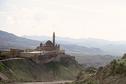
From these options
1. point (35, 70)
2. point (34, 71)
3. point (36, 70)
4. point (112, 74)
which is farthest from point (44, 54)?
point (112, 74)

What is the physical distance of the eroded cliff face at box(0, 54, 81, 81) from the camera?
75000mm

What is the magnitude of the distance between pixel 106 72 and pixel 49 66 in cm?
4967

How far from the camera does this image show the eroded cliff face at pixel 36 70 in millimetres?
75000

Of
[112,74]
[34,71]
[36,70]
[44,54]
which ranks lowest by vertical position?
[34,71]

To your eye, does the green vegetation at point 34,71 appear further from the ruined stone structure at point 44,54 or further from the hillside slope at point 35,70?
the ruined stone structure at point 44,54

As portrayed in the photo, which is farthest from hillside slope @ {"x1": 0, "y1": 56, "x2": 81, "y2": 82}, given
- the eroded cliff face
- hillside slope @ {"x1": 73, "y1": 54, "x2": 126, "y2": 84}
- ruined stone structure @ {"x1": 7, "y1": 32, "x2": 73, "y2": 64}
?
hillside slope @ {"x1": 73, "y1": 54, "x2": 126, "y2": 84}

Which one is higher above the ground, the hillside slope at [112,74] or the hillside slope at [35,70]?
the hillside slope at [112,74]

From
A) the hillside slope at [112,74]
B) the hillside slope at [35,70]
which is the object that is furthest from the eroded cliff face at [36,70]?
the hillside slope at [112,74]

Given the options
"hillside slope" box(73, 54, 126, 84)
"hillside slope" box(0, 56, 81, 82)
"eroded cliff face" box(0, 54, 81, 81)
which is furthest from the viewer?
"eroded cliff face" box(0, 54, 81, 81)

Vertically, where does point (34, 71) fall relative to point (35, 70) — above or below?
below

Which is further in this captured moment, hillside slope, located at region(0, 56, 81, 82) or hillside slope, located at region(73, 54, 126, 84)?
hillside slope, located at region(0, 56, 81, 82)

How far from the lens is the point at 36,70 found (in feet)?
274

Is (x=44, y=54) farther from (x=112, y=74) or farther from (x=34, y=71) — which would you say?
(x=112, y=74)

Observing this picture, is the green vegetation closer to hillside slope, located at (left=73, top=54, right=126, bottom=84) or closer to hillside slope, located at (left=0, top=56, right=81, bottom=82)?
hillside slope, located at (left=0, top=56, right=81, bottom=82)
